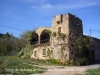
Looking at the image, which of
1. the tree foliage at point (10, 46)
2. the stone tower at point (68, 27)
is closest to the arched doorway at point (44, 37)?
the stone tower at point (68, 27)

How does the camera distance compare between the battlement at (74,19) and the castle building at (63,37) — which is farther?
the battlement at (74,19)

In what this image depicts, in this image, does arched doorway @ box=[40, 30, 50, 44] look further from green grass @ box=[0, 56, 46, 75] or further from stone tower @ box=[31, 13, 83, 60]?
green grass @ box=[0, 56, 46, 75]

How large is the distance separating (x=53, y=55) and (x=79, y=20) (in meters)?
7.74

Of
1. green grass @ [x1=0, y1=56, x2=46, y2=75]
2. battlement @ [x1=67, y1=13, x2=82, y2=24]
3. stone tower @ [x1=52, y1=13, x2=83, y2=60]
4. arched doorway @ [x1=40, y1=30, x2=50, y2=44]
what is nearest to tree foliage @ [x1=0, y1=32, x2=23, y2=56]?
arched doorway @ [x1=40, y1=30, x2=50, y2=44]

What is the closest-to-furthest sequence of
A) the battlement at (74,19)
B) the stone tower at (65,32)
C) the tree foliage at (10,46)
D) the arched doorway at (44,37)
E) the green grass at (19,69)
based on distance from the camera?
the green grass at (19,69) < the stone tower at (65,32) < the battlement at (74,19) < the arched doorway at (44,37) < the tree foliage at (10,46)

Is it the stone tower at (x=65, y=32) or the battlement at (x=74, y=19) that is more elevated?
the battlement at (x=74, y=19)

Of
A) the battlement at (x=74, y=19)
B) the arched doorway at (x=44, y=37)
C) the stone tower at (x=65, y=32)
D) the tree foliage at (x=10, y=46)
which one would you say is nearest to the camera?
the stone tower at (x=65, y=32)

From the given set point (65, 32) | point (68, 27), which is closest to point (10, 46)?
point (65, 32)

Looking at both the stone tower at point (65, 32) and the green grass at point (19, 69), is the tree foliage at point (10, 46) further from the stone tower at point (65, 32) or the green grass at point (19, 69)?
the green grass at point (19, 69)

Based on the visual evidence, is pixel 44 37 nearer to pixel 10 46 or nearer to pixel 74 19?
pixel 74 19

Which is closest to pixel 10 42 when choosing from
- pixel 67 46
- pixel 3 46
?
pixel 3 46

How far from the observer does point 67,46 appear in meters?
21.0

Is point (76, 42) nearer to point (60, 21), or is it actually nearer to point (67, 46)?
point (67, 46)

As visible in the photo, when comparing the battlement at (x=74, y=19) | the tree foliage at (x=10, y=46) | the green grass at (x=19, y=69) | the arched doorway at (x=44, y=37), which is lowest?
the green grass at (x=19, y=69)
